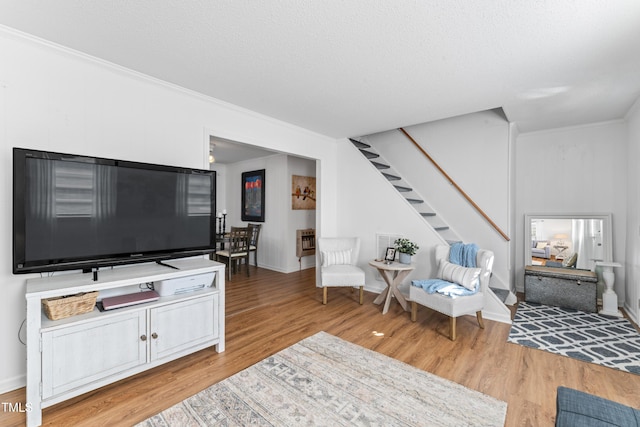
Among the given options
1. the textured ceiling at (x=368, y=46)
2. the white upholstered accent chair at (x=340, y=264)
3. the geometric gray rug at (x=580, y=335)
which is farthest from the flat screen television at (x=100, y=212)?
the geometric gray rug at (x=580, y=335)

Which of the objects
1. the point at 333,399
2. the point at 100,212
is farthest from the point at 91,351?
the point at 333,399

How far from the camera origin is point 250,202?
6641 millimetres

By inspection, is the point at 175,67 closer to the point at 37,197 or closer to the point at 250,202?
the point at 37,197

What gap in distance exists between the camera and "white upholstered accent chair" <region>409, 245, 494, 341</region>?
9.61 ft

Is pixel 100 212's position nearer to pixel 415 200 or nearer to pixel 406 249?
pixel 406 249

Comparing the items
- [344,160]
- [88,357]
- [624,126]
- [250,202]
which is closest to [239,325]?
[88,357]

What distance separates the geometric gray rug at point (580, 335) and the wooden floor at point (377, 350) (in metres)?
0.16

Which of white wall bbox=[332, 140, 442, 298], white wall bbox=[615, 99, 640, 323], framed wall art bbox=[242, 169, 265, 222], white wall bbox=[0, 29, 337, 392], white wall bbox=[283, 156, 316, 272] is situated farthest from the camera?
framed wall art bbox=[242, 169, 265, 222]

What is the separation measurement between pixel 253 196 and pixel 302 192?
3.95 ft

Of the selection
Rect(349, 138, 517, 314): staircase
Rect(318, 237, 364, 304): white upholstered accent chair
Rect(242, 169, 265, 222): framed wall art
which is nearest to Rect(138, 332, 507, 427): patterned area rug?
Rect(318, 237, 364, 304): white upholstered accent chair

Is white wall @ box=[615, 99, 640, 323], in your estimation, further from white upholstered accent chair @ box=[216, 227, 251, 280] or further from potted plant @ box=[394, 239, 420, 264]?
white upholstered accent chair @ box=[216, 227, 251, 280]

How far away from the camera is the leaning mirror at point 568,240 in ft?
13.0

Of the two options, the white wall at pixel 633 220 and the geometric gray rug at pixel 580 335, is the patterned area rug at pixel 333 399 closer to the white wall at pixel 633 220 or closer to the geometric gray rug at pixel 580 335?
the geometric gray rug at pixel 580 335

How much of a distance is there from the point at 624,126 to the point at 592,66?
7.45 ft
